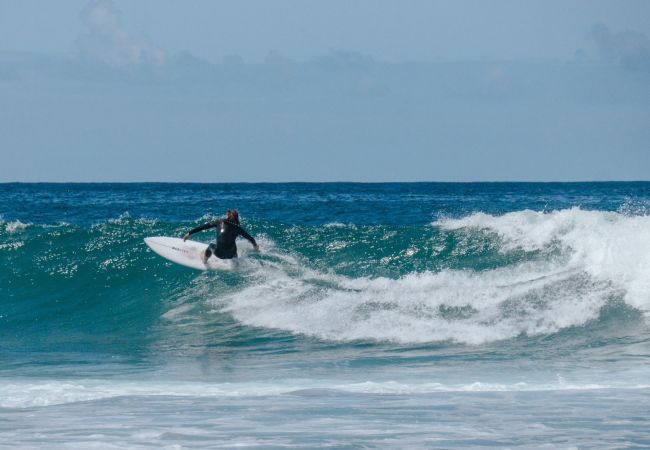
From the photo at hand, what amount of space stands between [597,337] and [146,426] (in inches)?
305

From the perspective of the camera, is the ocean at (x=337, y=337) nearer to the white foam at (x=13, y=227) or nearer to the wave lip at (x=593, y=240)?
the wave lip at (x=593, y=240)

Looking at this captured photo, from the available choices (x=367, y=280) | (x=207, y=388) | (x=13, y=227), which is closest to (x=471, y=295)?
(x=367, y=280)

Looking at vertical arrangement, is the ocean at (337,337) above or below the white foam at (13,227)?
below

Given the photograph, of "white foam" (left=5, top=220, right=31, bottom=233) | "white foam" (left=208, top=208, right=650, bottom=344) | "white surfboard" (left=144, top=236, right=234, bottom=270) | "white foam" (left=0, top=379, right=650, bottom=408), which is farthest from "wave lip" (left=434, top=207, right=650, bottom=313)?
"white foam" (left=5, top=220, right=31, bottom=233)

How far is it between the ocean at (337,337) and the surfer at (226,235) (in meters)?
0.49

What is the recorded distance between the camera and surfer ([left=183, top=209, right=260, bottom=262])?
1576 centimetres

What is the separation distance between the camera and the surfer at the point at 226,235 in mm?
15758

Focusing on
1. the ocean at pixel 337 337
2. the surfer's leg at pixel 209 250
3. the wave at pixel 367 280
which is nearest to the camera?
the ocean at pixel 337 337

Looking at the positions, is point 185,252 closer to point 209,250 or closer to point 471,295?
point 209,250

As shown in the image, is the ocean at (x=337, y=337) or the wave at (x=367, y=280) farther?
the wave at (x=367, y=280)

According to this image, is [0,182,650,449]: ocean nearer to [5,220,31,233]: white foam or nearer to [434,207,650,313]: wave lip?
[434,207,650,313]: wave lip

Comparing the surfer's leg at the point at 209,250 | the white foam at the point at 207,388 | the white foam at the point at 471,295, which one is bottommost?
the white foam at the point at 207,388

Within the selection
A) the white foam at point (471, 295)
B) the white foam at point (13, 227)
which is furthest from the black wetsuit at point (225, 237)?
the white foam at point (13, 227)

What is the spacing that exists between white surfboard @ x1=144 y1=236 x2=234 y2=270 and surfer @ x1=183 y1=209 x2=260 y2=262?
19 cm
